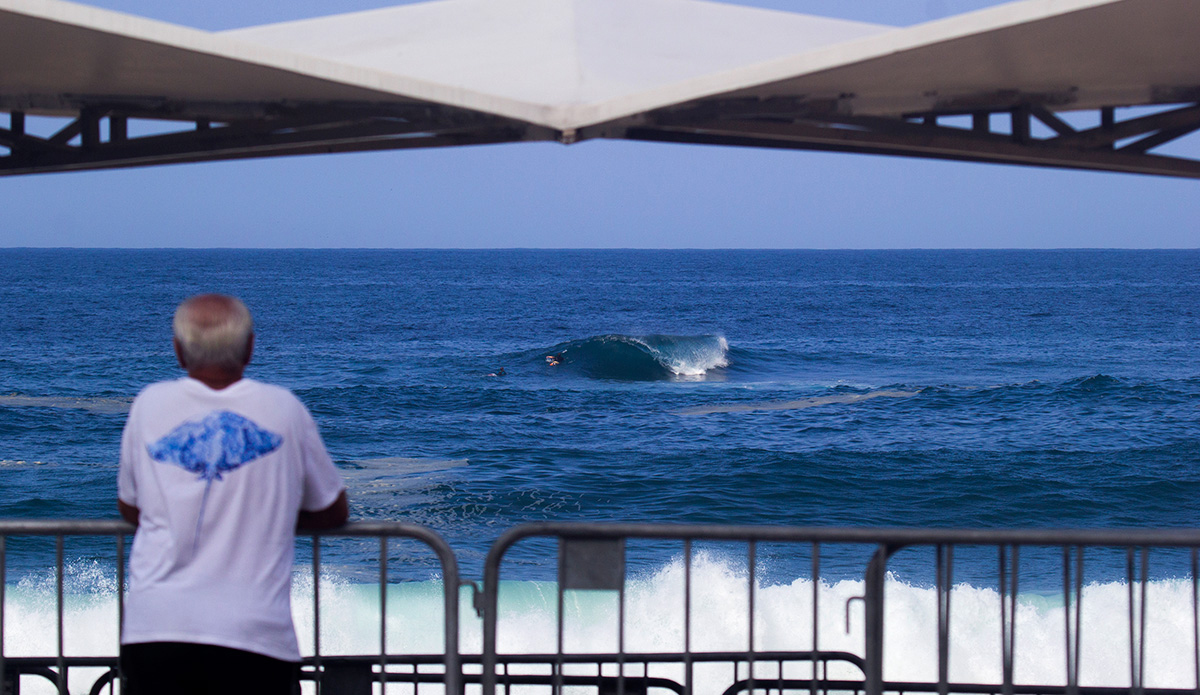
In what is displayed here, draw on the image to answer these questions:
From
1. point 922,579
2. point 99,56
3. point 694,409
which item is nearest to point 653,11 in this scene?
point 99,56

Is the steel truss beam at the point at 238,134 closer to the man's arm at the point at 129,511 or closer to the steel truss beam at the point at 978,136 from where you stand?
the steel truss beam at the point at 978,136

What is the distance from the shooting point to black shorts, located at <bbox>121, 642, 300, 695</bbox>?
8.37ft

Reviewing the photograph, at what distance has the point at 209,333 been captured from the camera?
8.41 ft

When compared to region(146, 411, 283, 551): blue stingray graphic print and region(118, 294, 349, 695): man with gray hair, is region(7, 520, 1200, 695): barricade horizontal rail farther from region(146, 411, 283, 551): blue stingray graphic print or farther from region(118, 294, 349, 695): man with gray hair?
region(146, 411, 283, 551): blue stingray graphic print

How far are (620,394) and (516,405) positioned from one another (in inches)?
166

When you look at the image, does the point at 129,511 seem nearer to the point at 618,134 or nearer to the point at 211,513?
the point at 211,513

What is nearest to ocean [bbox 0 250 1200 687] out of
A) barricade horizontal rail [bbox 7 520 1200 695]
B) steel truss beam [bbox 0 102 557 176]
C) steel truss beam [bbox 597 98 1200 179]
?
barricade horizontal rail [bbox 7 520 1200 695]

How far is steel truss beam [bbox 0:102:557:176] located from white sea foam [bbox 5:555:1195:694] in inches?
320

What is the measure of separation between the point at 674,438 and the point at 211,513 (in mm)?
28641

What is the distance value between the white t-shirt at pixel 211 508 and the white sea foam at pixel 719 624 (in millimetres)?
9264

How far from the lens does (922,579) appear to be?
62.4 ft

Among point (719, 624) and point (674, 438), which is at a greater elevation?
point (674, 438)

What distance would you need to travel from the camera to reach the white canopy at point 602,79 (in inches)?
134

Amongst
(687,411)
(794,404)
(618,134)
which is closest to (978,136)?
(618,134)
